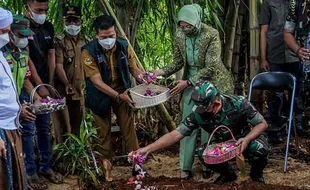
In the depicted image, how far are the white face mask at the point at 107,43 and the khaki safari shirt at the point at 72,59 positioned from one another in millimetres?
605

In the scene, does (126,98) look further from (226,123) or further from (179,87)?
(226,123)

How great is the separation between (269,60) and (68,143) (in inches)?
85.6

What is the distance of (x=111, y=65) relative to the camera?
4598mm

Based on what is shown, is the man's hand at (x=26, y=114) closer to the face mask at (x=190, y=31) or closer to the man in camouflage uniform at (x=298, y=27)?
the face mask at (x=190, y=31)

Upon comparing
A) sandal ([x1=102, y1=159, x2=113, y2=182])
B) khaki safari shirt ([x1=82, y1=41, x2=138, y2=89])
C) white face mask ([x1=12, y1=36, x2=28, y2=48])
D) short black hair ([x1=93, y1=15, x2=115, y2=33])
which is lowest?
sandal ([x1=102, y1=159, x2=113, y2=182])

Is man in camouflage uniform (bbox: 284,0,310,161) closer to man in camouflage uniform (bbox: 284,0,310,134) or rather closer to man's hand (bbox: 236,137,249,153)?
man in camouflage uniform (bbox: 284,0,310,134)

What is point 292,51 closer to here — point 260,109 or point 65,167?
point 260,109

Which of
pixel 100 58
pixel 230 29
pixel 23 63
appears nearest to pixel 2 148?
pixel 23 63

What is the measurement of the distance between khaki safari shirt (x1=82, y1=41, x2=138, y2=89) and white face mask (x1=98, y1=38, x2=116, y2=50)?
7 cm

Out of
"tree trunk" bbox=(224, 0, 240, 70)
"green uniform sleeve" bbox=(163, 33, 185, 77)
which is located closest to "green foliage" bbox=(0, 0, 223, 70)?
"tree trunk" bbox=(224, 0, 240, 70)

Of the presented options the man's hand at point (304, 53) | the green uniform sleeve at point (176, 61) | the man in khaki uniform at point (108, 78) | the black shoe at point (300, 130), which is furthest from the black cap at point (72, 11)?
the black shoe at point (300, 130)

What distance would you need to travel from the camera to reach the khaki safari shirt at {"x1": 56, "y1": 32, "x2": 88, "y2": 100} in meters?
4.98

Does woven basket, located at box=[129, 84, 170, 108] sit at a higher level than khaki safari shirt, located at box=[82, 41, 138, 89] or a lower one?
lower

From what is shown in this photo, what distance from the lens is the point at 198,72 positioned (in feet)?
14.8
